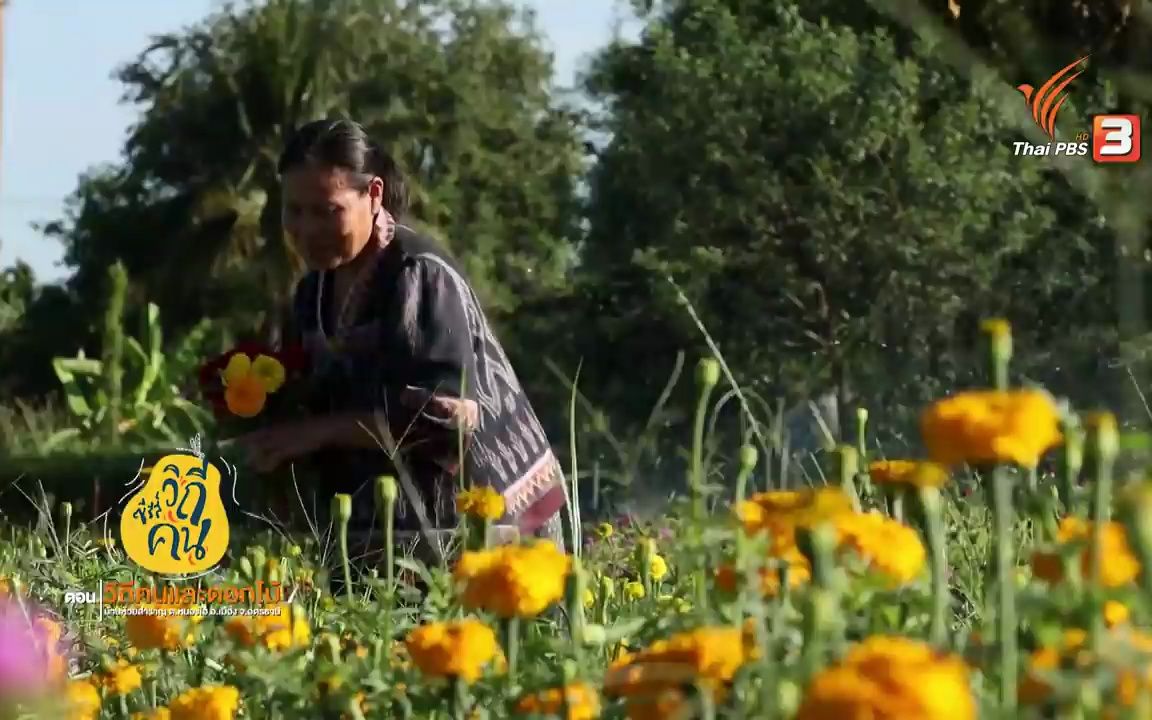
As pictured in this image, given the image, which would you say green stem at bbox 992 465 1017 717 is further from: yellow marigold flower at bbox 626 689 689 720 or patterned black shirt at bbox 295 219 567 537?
patterned black shirt at bbox 295 219 567 537

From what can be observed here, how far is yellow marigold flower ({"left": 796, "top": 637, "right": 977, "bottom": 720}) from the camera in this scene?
0.48 m

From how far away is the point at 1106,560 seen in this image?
0.69m

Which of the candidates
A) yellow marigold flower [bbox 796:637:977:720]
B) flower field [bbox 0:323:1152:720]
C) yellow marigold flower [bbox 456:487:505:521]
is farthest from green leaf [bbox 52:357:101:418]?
yellow marigold flower [bbox 796:637:977:720]

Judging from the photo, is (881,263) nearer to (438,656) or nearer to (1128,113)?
(1128,113)

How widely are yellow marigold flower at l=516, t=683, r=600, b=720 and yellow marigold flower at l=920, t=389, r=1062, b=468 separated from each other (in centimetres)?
23

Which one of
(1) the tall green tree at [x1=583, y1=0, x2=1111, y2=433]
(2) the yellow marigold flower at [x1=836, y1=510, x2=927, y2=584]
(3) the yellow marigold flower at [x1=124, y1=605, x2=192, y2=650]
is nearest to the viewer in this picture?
(2) the yellow marigold flower at [x1=836, y1=510, x2=927, y2=584]

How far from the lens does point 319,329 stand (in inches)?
88.8

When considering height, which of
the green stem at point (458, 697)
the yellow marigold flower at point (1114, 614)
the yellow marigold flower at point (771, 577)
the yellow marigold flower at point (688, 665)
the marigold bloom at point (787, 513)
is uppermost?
the marigold bloom at point (787, 513)

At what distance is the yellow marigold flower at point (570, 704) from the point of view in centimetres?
75

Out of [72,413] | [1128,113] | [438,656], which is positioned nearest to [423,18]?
[72,413]

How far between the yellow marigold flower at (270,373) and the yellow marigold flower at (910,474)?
149cm

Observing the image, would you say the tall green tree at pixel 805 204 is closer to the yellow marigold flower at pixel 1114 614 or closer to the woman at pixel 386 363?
the woman at pixel 386 363

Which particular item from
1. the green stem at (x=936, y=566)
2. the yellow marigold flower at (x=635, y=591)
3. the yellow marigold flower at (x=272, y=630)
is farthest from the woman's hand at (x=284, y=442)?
the green stem at (x=936, y=566)

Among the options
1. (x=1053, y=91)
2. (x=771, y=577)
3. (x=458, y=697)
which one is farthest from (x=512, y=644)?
(x=1053, y=91)
